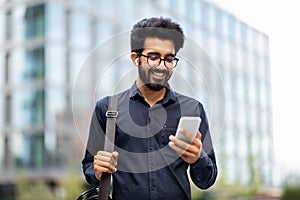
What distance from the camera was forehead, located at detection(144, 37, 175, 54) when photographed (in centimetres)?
Result: 168

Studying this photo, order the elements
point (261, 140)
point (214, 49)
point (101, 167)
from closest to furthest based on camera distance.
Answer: point (101, 167), point (214, 49), point (261, 140)

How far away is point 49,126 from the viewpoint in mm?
20469

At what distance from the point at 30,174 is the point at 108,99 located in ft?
62.8

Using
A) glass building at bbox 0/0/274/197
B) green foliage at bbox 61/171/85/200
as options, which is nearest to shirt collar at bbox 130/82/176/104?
green foliage at bbox 61/171/85/200

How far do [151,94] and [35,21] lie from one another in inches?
788

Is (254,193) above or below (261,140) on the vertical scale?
below

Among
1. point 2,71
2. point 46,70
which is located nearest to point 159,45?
point 46,70

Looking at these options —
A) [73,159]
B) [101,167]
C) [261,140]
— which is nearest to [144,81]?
[101,167]

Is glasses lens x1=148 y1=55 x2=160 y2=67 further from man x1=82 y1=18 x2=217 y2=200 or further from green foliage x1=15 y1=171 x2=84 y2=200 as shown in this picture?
green foliage x1=15 y1=171 x2=84 y2=200

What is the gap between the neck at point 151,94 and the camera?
1745mm

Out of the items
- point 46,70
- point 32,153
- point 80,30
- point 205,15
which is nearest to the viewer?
point 46,70

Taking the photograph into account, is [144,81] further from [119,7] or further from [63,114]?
[119,7]

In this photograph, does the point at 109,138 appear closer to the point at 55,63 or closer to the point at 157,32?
the point at 157,32

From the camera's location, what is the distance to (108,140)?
5.45ft
